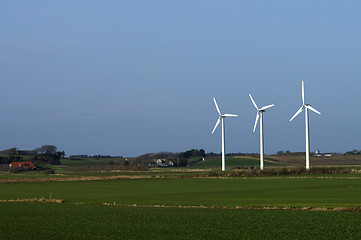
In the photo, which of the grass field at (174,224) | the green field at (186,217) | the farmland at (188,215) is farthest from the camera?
the farmland at (188,215)

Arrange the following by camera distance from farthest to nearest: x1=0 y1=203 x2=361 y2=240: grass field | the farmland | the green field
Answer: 1. the farmland
2. the green field
3. x1=0 y1=203 x2=361 y2=240: grass field

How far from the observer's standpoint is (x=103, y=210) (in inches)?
2003

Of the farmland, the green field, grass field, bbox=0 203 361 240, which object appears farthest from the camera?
the farmland

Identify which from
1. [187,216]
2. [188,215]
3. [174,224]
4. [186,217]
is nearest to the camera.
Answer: [174,224]

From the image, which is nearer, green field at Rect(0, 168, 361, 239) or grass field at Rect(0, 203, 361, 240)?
grass field at Rect(0, 203, 361, 240)

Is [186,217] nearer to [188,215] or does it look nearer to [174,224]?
[188,215]

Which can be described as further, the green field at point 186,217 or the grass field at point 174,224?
the green field at point 186,217

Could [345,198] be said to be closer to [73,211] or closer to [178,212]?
[178,212]

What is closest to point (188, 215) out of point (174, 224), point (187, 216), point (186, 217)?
point (187, 216)

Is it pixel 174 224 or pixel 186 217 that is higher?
pixel 186 217

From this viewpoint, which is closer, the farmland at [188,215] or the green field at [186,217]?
the green field at [186,217]

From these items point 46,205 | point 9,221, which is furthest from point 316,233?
point 46,205

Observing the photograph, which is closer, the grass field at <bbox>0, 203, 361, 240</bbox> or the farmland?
the grass field at <bbox>0, 203, 361, 240</bbox>

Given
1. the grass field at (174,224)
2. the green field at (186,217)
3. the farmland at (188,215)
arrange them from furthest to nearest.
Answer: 1. the farmland at (188,215)
2. the green field at (186,217)
3. the grass field at (174,224)
